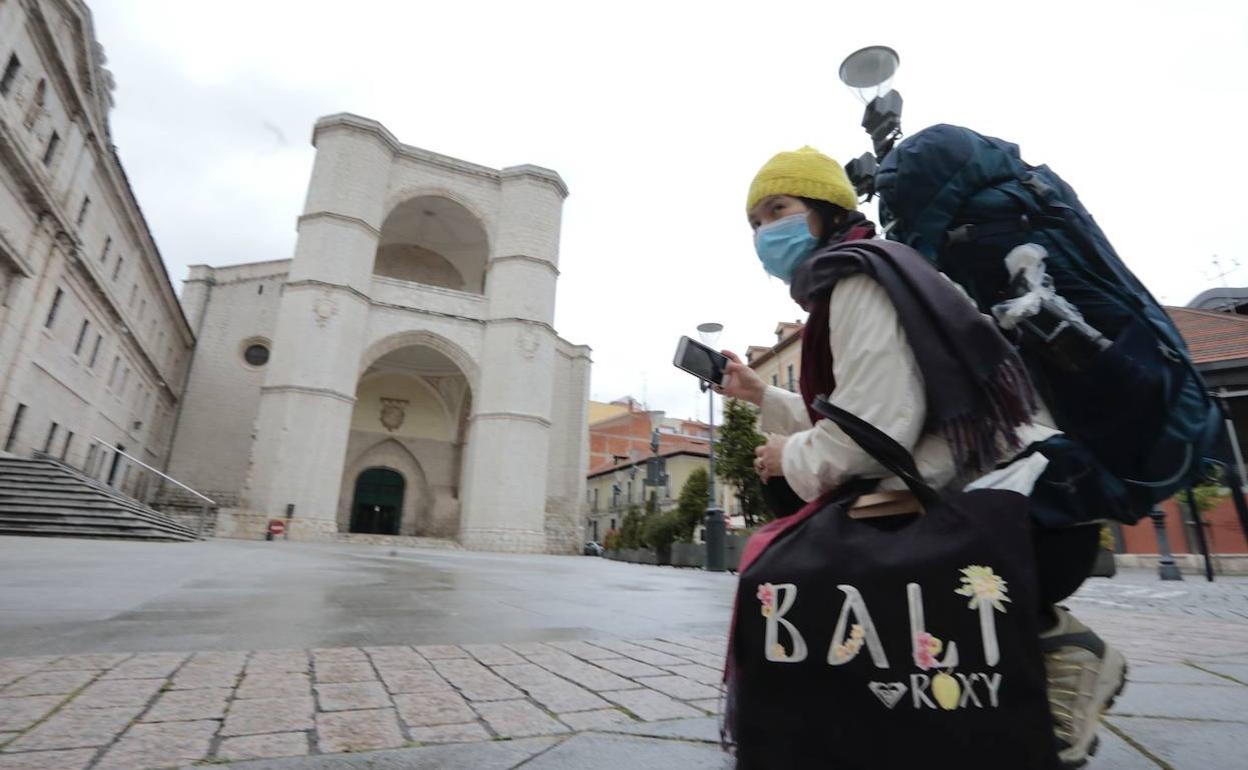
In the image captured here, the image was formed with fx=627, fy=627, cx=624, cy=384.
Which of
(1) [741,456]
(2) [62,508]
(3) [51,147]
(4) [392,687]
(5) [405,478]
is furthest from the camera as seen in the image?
(5) [405,478]

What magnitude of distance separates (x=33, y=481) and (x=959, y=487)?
60.0 ft

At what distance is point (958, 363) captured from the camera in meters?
1.21

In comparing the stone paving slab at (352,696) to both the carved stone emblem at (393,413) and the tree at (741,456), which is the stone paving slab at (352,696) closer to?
the tree at (741,456)

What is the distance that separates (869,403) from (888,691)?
0.51 metres

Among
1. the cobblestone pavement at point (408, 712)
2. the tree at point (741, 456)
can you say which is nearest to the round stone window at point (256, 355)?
the tree at point (741, 456)

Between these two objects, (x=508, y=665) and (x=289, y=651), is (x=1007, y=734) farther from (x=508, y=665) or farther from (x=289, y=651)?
(x=289, y=651)

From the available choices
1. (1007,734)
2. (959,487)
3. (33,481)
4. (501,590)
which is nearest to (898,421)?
(959,487)

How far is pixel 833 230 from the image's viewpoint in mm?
1670

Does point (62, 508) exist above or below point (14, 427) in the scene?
below

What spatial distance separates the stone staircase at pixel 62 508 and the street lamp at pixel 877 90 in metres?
15.4

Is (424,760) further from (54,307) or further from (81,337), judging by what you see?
(81,337)

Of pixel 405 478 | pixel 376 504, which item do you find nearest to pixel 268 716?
pixel 376 504

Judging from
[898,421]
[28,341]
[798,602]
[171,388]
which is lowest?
[798,602]

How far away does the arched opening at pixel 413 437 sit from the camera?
3064 cm
